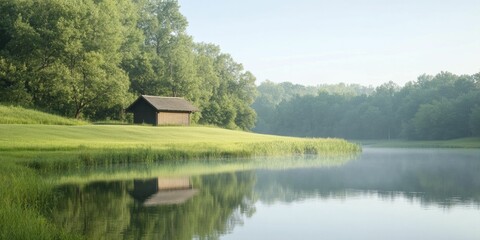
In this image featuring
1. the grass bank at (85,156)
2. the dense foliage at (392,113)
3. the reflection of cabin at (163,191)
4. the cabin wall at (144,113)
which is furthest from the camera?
the dense foliage at (392,113)

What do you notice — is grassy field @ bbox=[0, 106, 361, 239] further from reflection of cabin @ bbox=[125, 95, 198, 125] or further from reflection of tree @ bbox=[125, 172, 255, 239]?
reflection of cabin @ bbox=[125, 95, 198, 125]

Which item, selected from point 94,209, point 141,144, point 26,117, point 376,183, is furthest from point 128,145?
point 94,209

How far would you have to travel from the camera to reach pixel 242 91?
115 meters

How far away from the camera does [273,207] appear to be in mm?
23531

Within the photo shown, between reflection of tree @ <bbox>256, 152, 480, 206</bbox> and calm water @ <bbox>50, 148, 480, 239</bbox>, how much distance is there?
0.06m

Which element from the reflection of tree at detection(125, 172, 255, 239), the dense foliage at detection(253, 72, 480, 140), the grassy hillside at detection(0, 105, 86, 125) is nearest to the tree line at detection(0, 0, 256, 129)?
the grassy hillside at detection(0, 105, 86, 125)

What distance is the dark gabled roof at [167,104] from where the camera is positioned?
239 ft

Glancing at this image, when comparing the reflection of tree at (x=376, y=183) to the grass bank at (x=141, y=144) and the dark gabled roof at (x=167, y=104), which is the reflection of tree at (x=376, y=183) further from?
the dark gabled roof at (x=167, y=104)

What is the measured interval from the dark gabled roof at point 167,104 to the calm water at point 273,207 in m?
38.5

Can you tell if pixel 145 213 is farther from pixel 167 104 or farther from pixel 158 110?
pixel 167 104

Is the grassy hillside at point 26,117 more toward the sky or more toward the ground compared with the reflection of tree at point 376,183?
more toward the sky

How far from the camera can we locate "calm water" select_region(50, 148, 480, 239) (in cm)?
1786

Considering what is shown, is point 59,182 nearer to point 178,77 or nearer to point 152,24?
point 178,77

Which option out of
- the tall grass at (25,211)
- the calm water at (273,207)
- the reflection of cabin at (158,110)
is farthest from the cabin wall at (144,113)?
the tall grass at (25,211)
